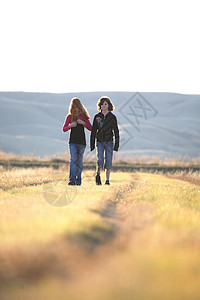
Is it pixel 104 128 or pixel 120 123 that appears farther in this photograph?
pixel 120 123

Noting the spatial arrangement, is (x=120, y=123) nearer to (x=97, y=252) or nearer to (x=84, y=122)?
(x=84, y=122)

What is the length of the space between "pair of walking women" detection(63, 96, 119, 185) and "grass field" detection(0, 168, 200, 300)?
454 centimetres

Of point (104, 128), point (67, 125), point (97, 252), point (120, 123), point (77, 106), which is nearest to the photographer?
point (97, 252)

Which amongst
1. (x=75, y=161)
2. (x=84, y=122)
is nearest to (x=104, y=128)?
(x=84, y=122)

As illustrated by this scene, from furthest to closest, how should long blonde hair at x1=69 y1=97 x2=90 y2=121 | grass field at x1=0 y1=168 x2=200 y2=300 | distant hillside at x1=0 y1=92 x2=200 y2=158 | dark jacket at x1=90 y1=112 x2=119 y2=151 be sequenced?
distant hillside at x1=0 y1=92 x2=200 y2=158 < long blonde hair at x1=69 y1=97 x2=90 y2=121 < dark jacket at x1=90 y1=112 x2=119 y2=151 < grass field at x1=0 y1=168 x2=200 y2=300

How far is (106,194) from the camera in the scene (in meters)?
7.37

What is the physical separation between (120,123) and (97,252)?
89.9m

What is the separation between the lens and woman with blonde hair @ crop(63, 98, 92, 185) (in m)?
10.2

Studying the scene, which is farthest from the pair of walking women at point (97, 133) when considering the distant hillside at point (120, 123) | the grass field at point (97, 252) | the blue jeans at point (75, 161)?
the distant hillside at point (120, 123)

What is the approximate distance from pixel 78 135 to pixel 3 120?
281 ft

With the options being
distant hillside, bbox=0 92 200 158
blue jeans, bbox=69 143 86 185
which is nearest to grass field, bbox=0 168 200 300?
blue jeans, bbox=69 143 86 185

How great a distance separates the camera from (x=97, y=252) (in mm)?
3721

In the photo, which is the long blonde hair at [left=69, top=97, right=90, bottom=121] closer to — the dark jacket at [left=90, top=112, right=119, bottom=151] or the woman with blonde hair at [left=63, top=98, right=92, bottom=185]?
the woman with blonde hair at [left=63, top=98, right=92, bottom=185]

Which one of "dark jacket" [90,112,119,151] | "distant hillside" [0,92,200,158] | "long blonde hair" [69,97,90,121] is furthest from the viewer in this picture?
"distant hillside" [0,92,200,158]
